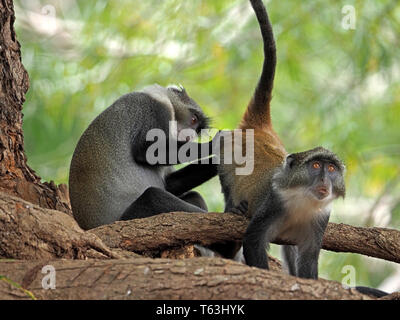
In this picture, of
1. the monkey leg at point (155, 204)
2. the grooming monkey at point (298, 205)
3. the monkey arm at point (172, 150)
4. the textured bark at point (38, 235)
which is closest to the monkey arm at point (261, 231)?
the grooming monkey at point (298, 205)

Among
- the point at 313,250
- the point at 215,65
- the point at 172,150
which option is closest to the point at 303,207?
the point at 313,250

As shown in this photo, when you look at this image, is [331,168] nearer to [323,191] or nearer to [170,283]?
[323,191]

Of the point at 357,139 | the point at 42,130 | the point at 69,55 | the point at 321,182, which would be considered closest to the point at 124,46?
the point at 69,55

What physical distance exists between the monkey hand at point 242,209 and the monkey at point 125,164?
1.84ft

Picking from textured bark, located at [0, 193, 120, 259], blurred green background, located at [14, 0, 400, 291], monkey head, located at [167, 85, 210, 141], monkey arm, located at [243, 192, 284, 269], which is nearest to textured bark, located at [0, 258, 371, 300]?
textured bark, located at [0, 193, 120, 259]

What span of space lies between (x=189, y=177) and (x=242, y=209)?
51.3 inches

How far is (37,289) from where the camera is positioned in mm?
3250

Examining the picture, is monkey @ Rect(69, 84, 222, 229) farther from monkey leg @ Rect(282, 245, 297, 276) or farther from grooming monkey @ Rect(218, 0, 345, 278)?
grooming monkey @ Rect(218, 0, 345, 278)

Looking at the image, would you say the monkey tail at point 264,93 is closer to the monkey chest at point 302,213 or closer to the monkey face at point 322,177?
the monkey face at point 322,177

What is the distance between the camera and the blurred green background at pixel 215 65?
10422 millimetres

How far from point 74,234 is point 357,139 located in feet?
23.3

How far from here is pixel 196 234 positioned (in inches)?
186

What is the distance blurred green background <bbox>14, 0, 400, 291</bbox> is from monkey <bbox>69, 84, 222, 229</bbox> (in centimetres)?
367

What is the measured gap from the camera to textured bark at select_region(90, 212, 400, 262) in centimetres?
465
